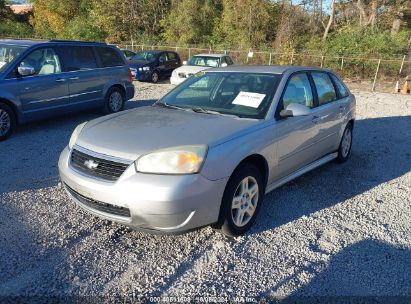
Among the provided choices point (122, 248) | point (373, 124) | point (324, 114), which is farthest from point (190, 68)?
point (122, 248)

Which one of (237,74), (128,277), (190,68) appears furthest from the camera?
(190,68)

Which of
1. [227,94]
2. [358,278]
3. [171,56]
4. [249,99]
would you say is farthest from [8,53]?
[171,56]

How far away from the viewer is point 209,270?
322 cm

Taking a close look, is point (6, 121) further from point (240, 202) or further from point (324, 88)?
point (324, 88)

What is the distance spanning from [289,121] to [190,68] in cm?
1122

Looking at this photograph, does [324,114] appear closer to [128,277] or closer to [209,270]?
→ [209,270]

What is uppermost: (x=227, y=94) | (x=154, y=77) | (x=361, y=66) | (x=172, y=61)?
(x=227, y=94)

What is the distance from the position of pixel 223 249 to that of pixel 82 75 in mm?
5949

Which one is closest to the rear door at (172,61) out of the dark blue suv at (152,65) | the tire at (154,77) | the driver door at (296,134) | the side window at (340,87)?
the dark blue suv at (152,65)

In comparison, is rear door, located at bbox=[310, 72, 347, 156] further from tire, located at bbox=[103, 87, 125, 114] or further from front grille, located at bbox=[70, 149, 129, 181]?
tire, located at bbox=[103, 87, 125, 114]

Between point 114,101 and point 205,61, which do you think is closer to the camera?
point 114,101

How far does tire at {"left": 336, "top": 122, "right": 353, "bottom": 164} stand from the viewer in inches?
237

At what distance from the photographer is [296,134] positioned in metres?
4.39

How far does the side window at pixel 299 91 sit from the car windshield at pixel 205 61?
10.8 meters
